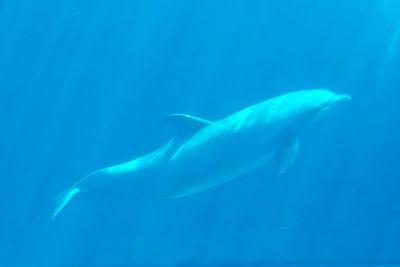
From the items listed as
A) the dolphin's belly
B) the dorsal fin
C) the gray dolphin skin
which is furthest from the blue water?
the dorsal fin

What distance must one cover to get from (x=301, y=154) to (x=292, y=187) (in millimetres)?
863

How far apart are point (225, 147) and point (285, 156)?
95cm

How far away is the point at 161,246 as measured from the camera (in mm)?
14828

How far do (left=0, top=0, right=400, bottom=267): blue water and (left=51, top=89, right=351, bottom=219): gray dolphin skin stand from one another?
16.5 feet

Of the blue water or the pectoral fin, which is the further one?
the blue water

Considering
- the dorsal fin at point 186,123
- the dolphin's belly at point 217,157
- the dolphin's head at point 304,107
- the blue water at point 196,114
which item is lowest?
the dolphin's belly at point 217,157

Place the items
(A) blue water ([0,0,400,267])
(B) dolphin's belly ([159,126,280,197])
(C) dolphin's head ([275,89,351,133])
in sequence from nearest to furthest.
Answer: (B) dolphin's belly ([159,126,280,197])
(C) dolphin's head ([275,89,351,133])
(A) blue water ([0,0,400,267])

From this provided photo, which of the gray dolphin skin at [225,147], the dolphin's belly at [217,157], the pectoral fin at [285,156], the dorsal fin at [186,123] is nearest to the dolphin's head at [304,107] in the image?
the gray dolphin skin at [225,147]

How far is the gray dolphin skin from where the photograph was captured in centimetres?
898

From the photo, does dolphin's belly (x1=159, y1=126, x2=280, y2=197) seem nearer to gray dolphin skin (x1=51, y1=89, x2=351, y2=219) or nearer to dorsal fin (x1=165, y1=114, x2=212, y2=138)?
gray dolphin skin (x1=51, y1=89, x2=351, y2=219)

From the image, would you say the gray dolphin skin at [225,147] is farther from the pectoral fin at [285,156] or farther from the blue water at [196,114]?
the blue water at [196,114]

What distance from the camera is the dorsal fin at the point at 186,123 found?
9069 millimetres

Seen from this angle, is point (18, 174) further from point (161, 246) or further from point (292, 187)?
point (292, 187)

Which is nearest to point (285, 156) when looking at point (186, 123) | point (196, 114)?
point (186, 123)
